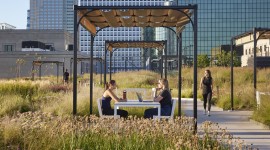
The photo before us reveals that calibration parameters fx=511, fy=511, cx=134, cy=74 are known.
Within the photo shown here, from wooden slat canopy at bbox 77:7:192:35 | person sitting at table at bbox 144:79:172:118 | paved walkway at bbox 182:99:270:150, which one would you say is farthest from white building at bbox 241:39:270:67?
person sitting at table at bbox 144:79:172:118

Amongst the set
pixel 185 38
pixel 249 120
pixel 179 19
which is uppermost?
pixel 185 38

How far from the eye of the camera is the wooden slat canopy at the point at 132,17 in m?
10.7

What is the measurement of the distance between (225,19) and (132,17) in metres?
96.5

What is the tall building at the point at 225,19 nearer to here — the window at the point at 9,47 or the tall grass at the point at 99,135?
the window at the point at 9,47

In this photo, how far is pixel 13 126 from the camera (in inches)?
296

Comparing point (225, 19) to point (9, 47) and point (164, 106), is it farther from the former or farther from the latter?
point (164, 106)

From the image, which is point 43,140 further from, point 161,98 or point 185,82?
point 185,82

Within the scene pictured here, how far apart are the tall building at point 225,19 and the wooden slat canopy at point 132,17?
305 ft

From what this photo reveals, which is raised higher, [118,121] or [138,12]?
[138,12]

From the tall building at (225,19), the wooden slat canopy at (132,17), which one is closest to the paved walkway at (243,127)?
the wooden slat canopy at (132,17)

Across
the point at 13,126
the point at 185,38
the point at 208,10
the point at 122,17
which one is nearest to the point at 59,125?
the point at 13,126

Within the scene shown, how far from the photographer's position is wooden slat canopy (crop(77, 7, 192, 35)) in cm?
1068

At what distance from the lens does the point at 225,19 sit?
106062 millimetres

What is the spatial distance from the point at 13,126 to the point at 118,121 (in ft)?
5.09
